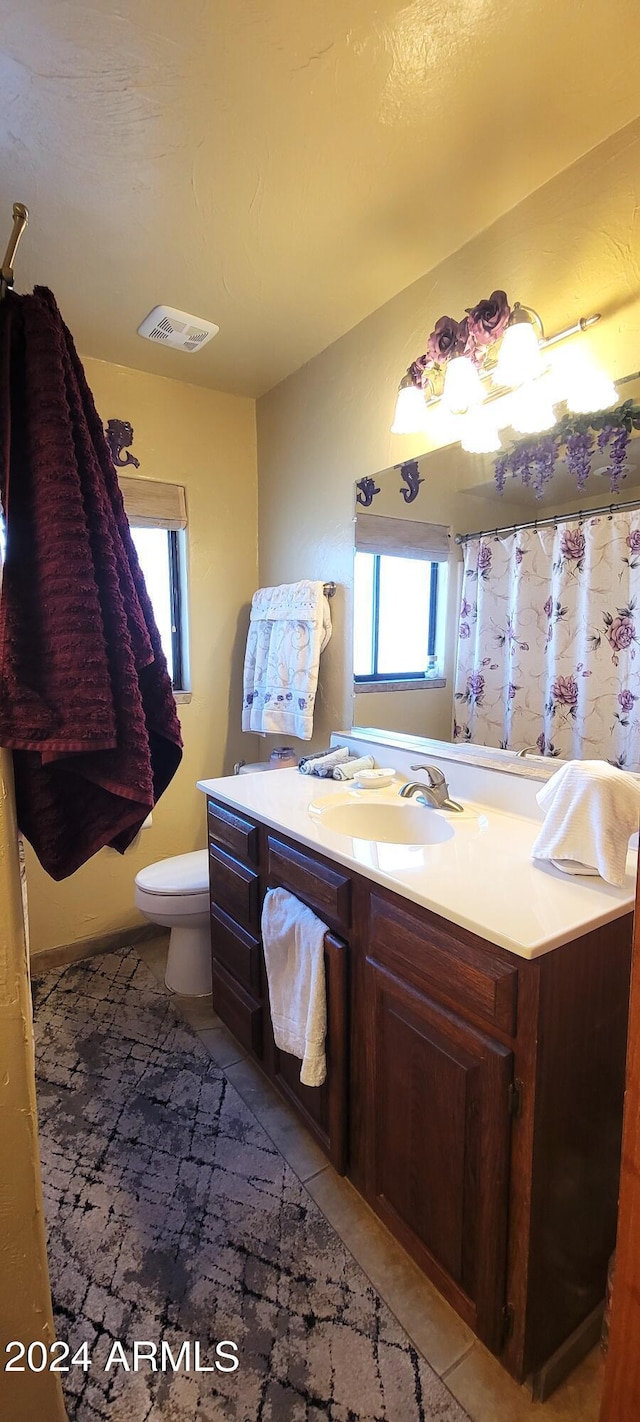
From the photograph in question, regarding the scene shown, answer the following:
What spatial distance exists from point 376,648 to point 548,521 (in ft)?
2.22

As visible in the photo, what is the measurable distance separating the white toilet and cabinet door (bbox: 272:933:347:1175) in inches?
27.8

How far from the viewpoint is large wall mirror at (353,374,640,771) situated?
1294mm

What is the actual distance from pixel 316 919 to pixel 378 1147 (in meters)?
0.47

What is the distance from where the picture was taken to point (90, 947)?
2387 millimetres

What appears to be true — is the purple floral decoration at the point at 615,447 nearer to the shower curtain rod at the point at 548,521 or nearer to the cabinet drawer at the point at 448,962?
the shower curtain rod at the point at 548,521

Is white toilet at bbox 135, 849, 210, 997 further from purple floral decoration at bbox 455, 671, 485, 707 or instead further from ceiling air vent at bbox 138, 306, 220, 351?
ceiling air vent at bbox 138, 306, 220, 351

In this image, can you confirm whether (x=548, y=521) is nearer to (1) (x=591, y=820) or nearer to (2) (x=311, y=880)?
(1) (x=591, y=820)

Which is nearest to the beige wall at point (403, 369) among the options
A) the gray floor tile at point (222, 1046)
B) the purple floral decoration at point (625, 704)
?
the purple floral decoration at point (625, 704)

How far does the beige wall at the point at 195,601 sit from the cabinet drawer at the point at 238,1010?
28.3 inches

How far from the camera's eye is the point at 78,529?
2.37ft

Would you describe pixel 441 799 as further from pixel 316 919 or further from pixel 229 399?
pixel 229 399

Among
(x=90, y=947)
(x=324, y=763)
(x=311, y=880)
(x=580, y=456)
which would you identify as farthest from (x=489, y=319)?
(x=90, y=947)

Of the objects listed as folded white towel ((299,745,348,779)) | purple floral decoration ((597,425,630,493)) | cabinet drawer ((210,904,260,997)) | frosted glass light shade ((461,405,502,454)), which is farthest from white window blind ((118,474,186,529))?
purple floral decoration ((597,425,630,493))

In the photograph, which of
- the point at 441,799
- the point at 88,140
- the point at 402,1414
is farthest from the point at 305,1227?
the point at 88,140
